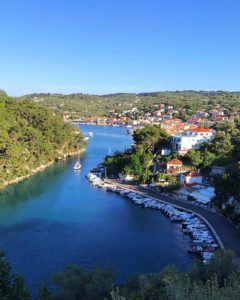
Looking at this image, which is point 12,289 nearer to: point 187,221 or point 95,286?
point 95,286

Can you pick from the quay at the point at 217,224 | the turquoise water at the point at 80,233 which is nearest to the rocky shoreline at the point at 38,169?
the turquoise water at the point at 80,233

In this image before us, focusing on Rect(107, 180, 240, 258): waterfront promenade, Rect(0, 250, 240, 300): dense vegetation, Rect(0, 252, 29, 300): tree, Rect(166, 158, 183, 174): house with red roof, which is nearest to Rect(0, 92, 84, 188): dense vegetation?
Rect(107, 180, 240, 258): waterfront promenade

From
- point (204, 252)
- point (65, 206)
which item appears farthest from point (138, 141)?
point (204, 252)

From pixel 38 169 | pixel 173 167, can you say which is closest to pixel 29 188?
pixel 38 169

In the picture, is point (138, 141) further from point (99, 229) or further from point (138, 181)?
point (99, 229)

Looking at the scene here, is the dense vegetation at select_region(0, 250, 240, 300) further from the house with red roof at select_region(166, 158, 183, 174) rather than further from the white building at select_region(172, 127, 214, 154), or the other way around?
the white building at select_region(172, 127, 214, 154)
